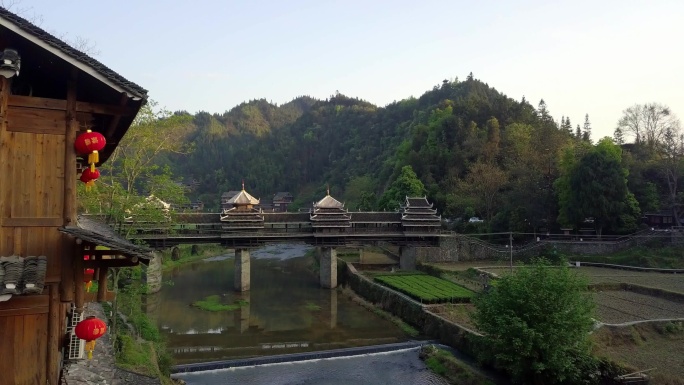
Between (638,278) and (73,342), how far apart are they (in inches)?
1250

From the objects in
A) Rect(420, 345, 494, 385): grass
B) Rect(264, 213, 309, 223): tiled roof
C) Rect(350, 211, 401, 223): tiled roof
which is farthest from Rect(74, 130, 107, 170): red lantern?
Rect(350, 211, 401, 223): tiled roof

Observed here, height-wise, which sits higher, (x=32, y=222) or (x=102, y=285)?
(x=32, y=222)

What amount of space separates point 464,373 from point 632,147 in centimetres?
4144

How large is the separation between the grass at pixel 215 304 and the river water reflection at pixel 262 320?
439 mm

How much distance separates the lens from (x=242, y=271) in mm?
35969

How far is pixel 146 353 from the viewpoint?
674 inches

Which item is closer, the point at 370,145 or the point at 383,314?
the point at 383,314

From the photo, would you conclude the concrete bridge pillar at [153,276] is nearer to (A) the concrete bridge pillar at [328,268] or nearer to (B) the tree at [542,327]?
(A) the concrete bridge pillar at [328,268]

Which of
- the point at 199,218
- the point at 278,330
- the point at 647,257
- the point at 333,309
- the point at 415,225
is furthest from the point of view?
the point at 415,225

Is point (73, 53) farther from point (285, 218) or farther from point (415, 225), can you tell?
point (415, 225)

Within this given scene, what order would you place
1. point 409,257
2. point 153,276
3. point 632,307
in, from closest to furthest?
point 632,307
point 153,276
point 409,257

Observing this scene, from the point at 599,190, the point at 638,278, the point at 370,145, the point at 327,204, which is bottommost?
the point at 638,278

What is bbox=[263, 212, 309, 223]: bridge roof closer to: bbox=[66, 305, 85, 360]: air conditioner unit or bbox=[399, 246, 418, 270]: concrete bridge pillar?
bbox=[399, 246, 418, 270]: concrete bridge pillar

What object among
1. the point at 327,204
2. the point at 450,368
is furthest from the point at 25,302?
the point at 327,204
